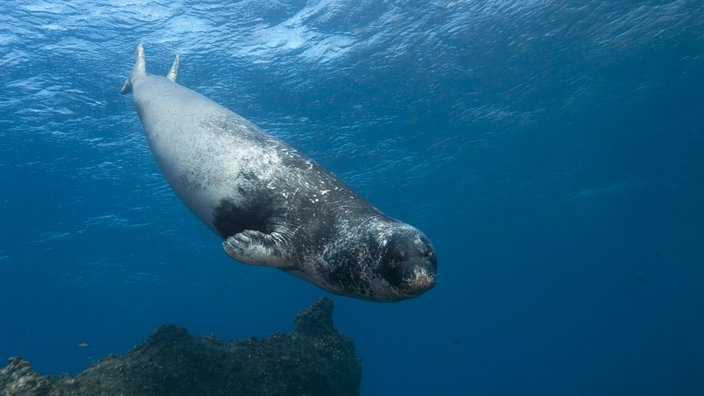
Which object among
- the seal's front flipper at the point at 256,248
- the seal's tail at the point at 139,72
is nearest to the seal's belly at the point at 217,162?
the seal's front flipper at the point at 256,248

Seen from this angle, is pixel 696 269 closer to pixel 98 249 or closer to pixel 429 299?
pixel 429 299

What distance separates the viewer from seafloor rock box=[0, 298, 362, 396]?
450cm

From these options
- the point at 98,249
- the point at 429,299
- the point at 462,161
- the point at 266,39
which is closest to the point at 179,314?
the point at 98,249

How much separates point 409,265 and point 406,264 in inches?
1.1

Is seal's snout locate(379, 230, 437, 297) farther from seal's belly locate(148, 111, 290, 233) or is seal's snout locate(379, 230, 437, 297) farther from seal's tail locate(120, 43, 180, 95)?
seal's tail locate(120, 43, 180, 95)

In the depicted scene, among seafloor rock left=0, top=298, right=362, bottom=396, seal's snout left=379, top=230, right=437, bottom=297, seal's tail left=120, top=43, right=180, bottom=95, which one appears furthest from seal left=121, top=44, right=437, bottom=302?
seal's tail left=120, top=43, right=180, bottom=95

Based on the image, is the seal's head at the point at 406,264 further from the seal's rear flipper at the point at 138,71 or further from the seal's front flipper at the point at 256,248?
the seal's rear flipper at the point at 138,71

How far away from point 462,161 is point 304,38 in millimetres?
14851

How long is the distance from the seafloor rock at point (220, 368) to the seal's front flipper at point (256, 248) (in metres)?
2.39

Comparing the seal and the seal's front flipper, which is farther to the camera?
the seal's front flipper

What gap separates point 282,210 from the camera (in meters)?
4.17

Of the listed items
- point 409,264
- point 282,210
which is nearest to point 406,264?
point 409,264

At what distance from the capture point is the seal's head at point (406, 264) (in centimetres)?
317

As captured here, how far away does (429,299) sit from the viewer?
7031 centimetres
